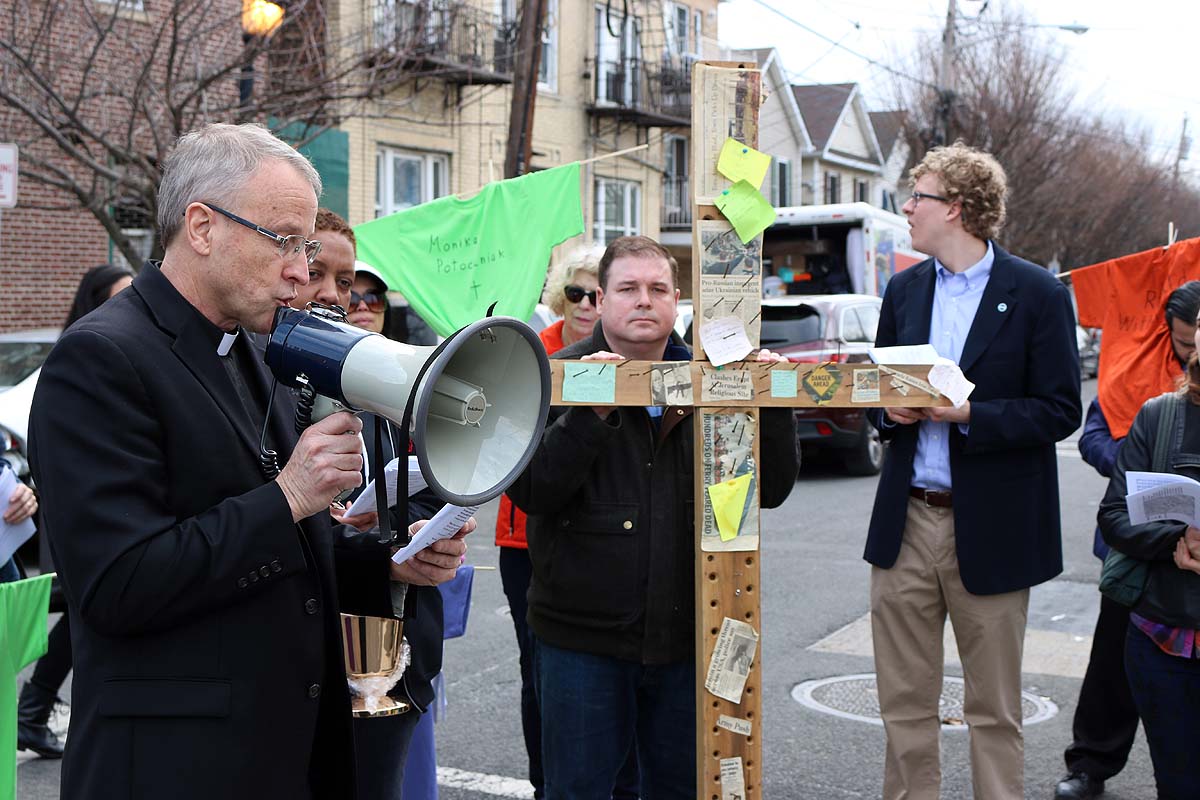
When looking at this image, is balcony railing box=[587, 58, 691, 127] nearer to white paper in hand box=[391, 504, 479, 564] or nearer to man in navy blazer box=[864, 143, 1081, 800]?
man in navy blazer box=[864, 143, 1081, 800]

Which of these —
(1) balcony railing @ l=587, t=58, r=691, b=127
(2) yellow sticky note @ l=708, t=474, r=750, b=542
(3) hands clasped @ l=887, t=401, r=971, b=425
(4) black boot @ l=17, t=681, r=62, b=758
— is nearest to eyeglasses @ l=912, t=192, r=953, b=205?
(3) hands clasped @ l=887, t=401, r=971, b=425

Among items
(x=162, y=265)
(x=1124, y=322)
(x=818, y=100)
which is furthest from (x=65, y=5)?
(x=818, y=100)

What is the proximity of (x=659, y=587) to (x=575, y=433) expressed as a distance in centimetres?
47

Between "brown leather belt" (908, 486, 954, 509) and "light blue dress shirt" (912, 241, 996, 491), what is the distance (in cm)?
2

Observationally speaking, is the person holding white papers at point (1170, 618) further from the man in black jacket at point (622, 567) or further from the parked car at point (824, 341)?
the parked car at point (824, 341)

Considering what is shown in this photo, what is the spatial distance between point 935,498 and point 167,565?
271 cm

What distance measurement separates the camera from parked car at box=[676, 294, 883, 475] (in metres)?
13.2

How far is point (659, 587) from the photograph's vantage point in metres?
3.35

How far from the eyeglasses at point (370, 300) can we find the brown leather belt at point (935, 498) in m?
1.89

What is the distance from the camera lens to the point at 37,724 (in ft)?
17.2

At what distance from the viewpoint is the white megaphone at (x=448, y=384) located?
6.70 ft

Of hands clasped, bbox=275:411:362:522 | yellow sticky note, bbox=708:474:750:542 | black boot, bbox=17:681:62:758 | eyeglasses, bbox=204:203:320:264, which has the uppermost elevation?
eyeglasses, bbox=204:203:320:264

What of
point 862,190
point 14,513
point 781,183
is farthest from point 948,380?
point 862,190

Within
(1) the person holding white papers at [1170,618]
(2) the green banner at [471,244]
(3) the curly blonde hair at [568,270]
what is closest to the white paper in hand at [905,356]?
(1) the person holding white papers at [1170,618]
